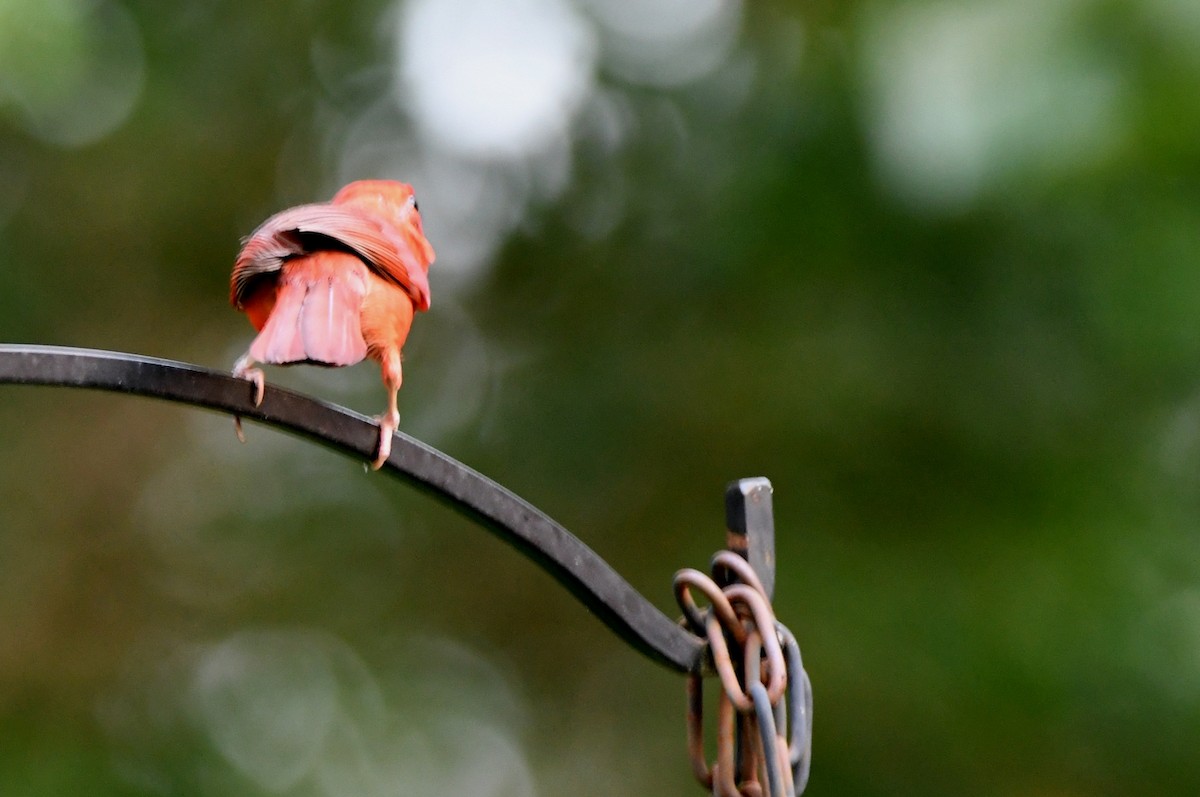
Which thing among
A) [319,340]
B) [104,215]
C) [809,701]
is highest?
[104,215]

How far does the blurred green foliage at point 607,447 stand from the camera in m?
2.34

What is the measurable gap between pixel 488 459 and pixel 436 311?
1.49ft

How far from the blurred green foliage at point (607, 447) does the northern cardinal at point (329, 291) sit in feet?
3.24

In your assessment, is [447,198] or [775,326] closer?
[775,326]

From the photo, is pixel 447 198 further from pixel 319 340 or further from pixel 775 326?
pixel 319 340

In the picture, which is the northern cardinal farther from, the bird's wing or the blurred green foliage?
the blurred green foliage

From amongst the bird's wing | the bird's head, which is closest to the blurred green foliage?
the bird's head

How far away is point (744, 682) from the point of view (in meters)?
1.07

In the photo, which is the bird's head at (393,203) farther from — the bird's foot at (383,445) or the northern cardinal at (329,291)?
the bird's foot at (383,445)

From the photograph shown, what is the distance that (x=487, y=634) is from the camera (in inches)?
129

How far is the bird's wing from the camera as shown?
1.20m

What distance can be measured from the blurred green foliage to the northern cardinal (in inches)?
38.9

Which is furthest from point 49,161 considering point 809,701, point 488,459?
point 809,701

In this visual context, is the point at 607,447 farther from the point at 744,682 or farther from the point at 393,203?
the point at 744,682
